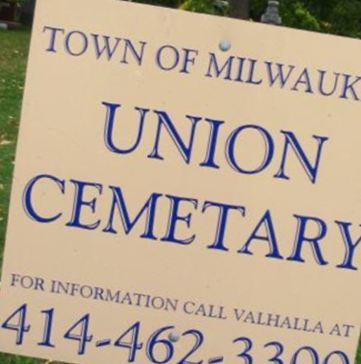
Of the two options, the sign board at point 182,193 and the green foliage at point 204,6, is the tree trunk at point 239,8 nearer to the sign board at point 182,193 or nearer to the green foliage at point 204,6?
the green foliage at point 204,6

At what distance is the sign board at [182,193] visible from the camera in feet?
6.98

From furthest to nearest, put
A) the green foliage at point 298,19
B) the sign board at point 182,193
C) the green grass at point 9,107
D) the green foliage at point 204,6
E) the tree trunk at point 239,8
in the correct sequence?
1. the tree trunk at point 239,8
2. the green foliage at point 298,19
3. the green foliage at point 204,6
4. the green grass at point 9,107
5. the sign board at point 182,193

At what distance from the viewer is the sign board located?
213cm

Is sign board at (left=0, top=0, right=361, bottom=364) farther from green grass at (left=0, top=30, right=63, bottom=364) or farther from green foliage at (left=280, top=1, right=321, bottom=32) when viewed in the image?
green foliage at (left=280, top=1, right=321, bottom=32)

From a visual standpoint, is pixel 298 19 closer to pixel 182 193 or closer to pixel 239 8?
pixel 239 8

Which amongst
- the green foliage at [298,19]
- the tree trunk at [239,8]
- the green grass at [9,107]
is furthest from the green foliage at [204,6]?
the tree trunk at [239,8]

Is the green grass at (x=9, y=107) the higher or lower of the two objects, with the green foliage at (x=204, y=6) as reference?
lower

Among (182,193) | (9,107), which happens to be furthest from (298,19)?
(182,193)

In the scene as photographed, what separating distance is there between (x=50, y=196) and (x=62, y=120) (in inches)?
7.4

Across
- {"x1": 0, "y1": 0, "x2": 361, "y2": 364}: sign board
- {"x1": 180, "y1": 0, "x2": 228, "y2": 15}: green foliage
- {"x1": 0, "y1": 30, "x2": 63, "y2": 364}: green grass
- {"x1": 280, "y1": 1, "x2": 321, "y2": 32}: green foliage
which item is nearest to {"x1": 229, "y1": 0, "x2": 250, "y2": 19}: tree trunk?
{"x1": 280, "y1": 1, "x2": 321, "y2": 32}: green foliage

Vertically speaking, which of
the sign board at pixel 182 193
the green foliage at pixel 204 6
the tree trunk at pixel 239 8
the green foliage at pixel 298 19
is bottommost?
the sign board at pixel 182 193

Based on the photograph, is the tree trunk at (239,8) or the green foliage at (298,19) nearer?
the green foliage at (298,19)

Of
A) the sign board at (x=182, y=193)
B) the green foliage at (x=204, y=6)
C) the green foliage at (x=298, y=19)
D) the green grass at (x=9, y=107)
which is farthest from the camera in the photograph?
the green foliage at (x=298, y=19)

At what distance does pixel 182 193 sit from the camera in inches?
86.3
